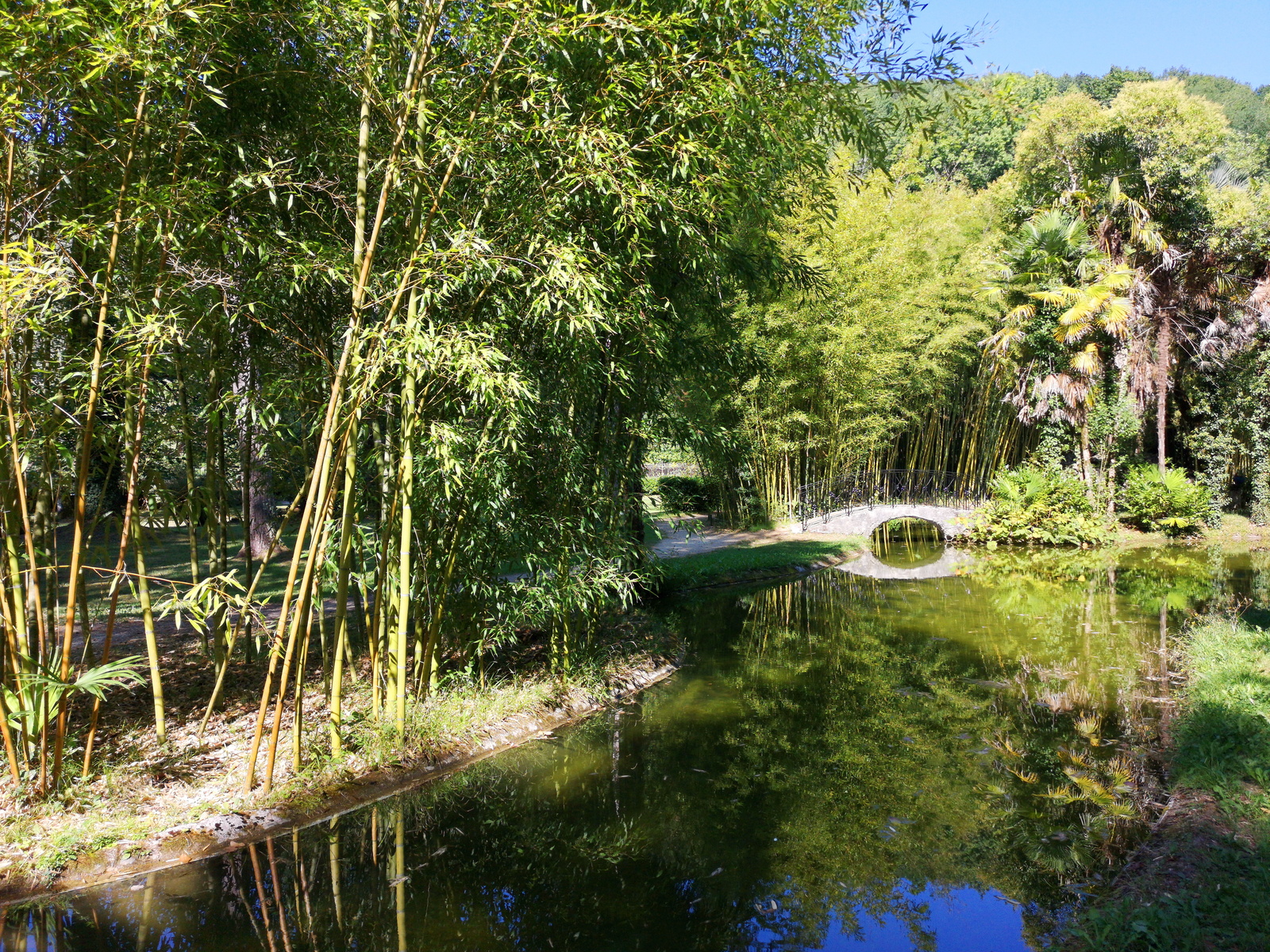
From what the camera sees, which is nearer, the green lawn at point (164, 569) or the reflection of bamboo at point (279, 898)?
the reflection of bamboo at point (279, 898)

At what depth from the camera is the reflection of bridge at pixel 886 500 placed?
14.4 m

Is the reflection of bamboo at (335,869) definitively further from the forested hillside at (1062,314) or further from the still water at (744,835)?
the forested hillside at (1062,314)

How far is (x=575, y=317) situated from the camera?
4129 millimetres

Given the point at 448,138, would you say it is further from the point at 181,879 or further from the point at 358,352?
the point at 181,879

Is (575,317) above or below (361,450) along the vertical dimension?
above

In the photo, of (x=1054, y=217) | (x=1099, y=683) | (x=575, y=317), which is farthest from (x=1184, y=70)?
(x=575, y=317)

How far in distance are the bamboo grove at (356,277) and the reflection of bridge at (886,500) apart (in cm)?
966

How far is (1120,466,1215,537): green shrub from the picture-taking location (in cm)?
1375

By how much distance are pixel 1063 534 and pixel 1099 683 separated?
25.6ft

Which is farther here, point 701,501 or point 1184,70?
point 1184,70

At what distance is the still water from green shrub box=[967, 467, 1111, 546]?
21.9 ft

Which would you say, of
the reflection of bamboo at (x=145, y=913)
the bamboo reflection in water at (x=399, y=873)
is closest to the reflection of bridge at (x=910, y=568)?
the bamboo reflection in water at (x=399, y=873)

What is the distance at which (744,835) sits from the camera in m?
4.04

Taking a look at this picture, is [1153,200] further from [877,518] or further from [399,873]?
[399,873]
